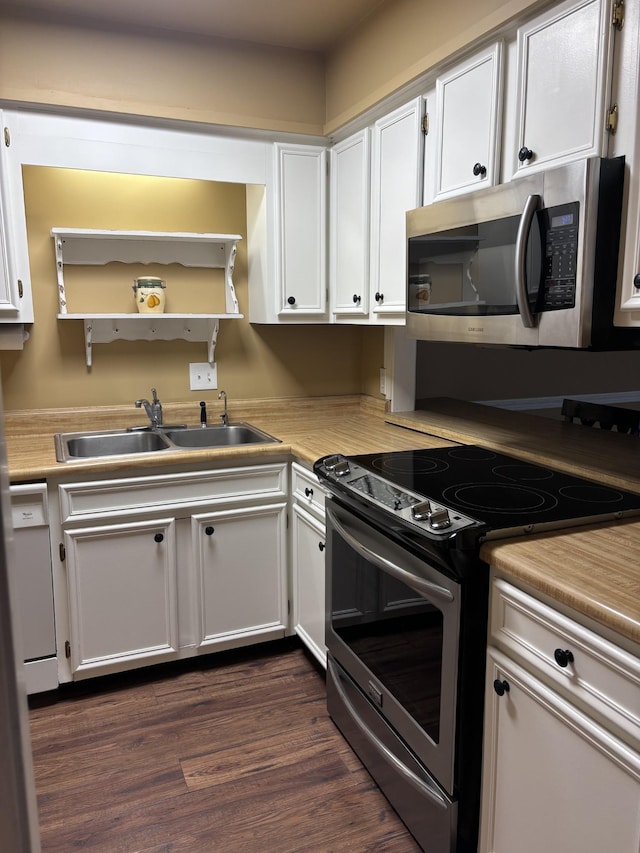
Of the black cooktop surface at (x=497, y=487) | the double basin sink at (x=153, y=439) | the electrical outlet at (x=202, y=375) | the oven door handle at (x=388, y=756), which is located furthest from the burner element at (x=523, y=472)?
the electrical outlet at (x=202, y=375)

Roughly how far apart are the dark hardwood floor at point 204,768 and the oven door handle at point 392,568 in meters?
0.71

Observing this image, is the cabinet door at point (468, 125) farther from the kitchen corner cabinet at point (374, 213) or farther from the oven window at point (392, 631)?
the oven window at point (392, 631)

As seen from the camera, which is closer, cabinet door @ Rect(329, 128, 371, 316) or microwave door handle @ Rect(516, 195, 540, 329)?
microwave door handle @ Rect(516, 195, 540, 329)

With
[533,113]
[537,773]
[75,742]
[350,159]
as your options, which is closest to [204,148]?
[350,159]

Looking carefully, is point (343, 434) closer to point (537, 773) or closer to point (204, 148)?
point (204, 148)

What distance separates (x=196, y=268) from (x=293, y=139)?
27.1 inches

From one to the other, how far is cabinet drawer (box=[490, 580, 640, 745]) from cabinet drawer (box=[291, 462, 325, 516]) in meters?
0.95

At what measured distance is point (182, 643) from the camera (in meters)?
2.44

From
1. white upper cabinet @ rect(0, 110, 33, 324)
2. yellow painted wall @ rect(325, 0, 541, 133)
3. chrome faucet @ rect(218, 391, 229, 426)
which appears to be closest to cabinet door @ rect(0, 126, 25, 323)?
white upper cabinet @ rect(0, 110, 33, 324)

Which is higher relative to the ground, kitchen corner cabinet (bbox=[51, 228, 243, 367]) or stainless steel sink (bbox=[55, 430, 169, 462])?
→ kitchen corner cabinet (bbox=[51, 228, 243, 367])

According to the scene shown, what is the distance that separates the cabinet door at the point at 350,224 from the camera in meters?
2.50

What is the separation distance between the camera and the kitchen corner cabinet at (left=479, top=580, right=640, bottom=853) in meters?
1.08

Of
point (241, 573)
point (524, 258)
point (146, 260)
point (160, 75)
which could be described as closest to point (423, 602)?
point (524, 258)

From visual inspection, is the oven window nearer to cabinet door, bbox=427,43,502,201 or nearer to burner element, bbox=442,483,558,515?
burner element, bbox=442,483,558,515
